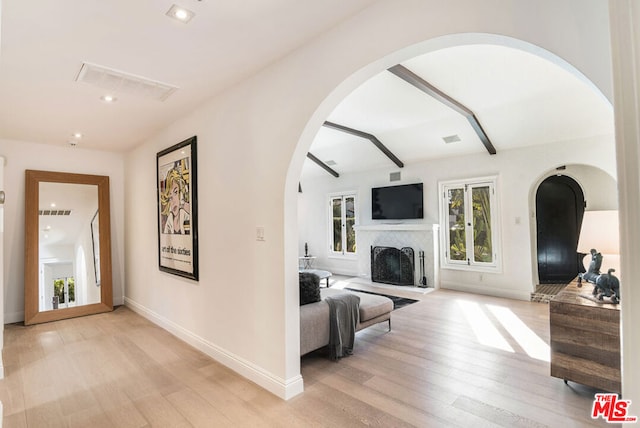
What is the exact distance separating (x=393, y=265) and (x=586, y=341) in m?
4.55

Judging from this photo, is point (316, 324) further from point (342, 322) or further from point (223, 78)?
point (223, 78)

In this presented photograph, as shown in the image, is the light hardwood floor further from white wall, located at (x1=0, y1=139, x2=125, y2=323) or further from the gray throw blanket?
white wall, located at (x1=0, y1=139, x2=125, y2=323)

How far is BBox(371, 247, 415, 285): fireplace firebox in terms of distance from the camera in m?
6.62

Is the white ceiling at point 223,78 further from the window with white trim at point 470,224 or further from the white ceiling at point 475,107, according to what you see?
the window with white trim at point 470,224

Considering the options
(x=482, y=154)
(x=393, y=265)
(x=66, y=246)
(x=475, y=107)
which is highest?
(x=475, y=107)

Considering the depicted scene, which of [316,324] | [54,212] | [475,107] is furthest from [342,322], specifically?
[54,212]

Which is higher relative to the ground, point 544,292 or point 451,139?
point 451,139

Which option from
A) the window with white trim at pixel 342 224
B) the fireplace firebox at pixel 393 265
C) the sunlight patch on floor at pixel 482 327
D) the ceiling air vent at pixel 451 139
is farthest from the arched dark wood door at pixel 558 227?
the window with white trim at pixel 342 224

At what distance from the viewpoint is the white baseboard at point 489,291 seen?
536 centimetres

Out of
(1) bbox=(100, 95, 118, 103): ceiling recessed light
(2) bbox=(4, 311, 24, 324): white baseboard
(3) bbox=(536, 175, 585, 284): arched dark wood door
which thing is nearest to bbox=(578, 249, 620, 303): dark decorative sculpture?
(3) bbox=(536, 175, 585, 284): arched dark wood door

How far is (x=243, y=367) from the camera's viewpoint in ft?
9.02

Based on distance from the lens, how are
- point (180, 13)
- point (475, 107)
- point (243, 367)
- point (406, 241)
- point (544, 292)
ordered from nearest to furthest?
point (180, 13) < point (243, 367) < point (475, 107) < point (544, 292) < point (406, 241)

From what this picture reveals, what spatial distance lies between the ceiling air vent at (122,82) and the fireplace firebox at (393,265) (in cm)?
525

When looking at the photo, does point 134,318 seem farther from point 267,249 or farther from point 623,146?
point 623,146
